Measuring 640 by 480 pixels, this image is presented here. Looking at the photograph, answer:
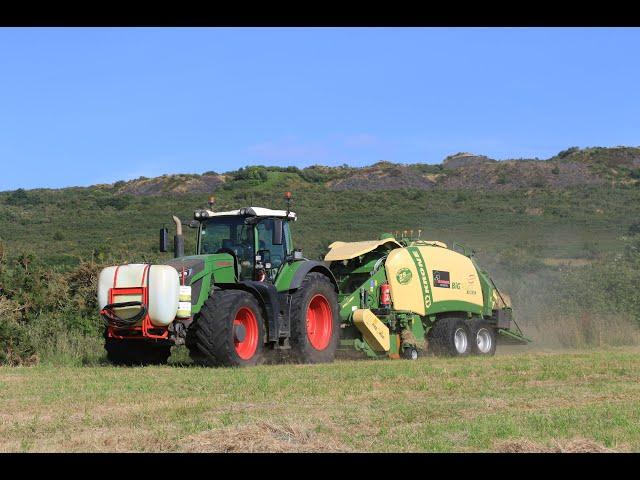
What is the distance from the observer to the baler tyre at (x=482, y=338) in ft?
56.5

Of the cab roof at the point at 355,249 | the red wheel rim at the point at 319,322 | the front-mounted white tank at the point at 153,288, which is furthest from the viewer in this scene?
the cab roof at the point at 355,249

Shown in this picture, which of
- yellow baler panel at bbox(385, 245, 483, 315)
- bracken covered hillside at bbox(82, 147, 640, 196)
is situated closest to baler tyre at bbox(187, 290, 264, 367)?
yellow baler panel at bbox(385, 245, 483, 315)

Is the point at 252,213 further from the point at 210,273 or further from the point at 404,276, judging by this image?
the point at 404,276

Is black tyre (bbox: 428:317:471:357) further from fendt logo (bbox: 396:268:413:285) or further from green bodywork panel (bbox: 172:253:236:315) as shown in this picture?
green bodywork panel (bbox: 172:253:236:315)

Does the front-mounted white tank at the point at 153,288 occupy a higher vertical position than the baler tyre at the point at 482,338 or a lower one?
higher

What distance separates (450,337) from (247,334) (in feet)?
15.1

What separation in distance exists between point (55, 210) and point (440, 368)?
39.4 meters

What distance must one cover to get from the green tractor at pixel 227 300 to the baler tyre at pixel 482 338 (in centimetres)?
332

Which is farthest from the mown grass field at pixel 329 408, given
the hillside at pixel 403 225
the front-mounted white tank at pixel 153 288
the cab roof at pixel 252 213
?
the hillside at pixel 403 225

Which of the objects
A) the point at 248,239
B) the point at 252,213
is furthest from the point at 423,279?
the point at 252,213

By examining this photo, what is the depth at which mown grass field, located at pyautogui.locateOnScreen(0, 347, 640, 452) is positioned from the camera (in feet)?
22.5

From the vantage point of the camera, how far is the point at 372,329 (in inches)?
598

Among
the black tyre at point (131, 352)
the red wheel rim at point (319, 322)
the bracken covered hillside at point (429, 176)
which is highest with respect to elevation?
the bracken covered hillside at point (429, 176)

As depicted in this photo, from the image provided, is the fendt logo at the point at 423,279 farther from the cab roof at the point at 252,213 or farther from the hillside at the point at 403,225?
the hillside at the point at 403,225
